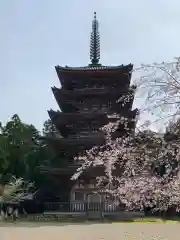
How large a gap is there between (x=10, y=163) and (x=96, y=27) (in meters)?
17.8

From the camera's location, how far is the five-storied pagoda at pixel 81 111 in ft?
98.2

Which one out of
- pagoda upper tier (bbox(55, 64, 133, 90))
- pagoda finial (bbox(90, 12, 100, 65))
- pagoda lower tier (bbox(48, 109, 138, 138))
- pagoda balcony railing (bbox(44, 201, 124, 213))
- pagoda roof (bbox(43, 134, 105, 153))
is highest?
pagoda finial (bbox(90, 12, 100, 65))

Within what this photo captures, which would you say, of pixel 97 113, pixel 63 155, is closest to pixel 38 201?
pixel 63 155

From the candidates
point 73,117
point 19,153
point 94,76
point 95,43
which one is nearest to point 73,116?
point 73,117

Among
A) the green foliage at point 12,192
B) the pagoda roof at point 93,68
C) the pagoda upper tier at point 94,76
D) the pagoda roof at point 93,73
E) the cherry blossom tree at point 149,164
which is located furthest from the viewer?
the green foliage at point 12,192

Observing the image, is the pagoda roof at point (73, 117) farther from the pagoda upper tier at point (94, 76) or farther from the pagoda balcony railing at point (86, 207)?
the pagoda balcony railing at point (86, 207)

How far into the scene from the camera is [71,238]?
1755 cm

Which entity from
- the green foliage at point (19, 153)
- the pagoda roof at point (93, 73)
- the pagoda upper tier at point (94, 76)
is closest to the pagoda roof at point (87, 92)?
the pagoda upper tier at point (94, 76)

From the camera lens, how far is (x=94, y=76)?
32500 millimetres

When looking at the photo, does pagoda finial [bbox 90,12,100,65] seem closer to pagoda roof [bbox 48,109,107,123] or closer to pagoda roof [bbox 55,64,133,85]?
pagoda roof [bbox 55,64,133,85]

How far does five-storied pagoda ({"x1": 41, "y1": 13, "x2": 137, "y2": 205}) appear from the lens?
98.2 ft

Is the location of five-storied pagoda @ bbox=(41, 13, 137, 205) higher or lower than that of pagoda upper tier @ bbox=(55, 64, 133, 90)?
lower

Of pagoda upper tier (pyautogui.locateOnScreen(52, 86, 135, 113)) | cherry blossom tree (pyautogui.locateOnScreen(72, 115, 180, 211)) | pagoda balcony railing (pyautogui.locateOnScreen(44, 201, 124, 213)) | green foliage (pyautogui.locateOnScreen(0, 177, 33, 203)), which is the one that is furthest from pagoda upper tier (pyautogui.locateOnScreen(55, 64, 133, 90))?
cherry blossom tree (pyautogui.locateOnScreen(72, 115, 180, 211))

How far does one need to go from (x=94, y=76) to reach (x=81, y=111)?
303 cm
